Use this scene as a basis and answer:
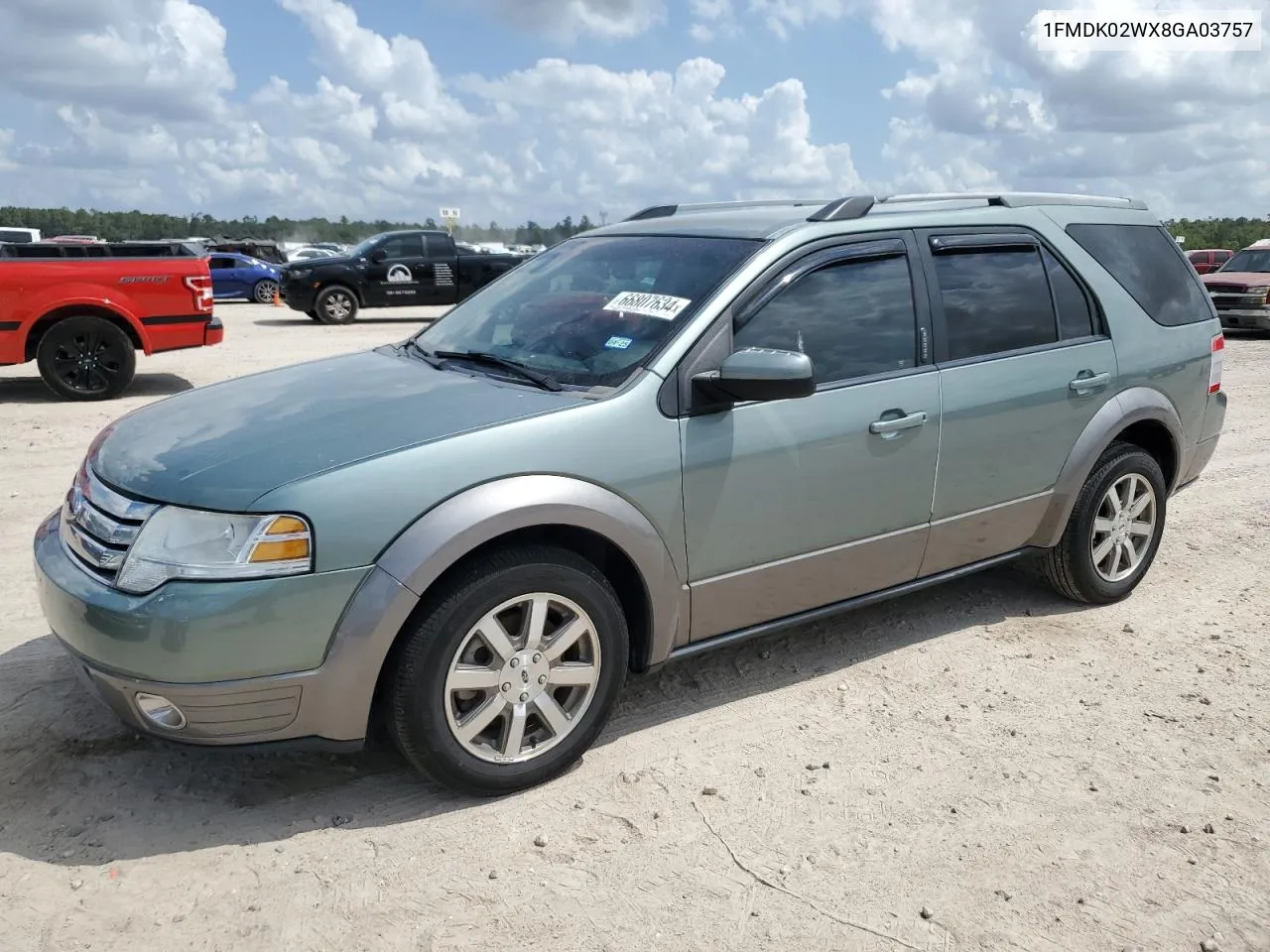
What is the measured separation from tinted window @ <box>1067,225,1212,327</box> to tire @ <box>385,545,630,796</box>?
9.64 feet

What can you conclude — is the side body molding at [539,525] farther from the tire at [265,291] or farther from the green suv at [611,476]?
the tire at [265,291]

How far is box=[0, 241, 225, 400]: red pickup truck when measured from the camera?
31.1 ft

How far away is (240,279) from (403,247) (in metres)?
8.43

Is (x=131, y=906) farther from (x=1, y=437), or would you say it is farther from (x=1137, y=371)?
(x=1, y=437)

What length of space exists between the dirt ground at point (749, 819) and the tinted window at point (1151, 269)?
154cm

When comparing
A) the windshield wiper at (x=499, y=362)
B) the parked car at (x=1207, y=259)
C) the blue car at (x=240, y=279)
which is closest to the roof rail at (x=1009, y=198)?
the windshield wiper at (x=499, y=362)

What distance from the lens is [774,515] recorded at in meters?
3.52

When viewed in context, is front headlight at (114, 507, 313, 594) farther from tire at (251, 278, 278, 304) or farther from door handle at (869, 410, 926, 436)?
tire at (251, 278, 278, 304)

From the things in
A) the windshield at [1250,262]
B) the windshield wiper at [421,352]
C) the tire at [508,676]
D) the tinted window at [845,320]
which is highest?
the windshield at [1250,262]

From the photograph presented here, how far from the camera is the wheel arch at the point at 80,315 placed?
9609 mm

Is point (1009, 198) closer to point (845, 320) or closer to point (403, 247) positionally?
point (845, 320)

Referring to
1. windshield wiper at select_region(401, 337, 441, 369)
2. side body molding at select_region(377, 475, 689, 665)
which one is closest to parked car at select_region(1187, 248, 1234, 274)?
windshield wiper at select_region(401, 337, 441, 369)

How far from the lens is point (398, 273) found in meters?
18.8

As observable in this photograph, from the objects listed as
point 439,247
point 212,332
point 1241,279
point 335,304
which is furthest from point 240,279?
point 1241,279
